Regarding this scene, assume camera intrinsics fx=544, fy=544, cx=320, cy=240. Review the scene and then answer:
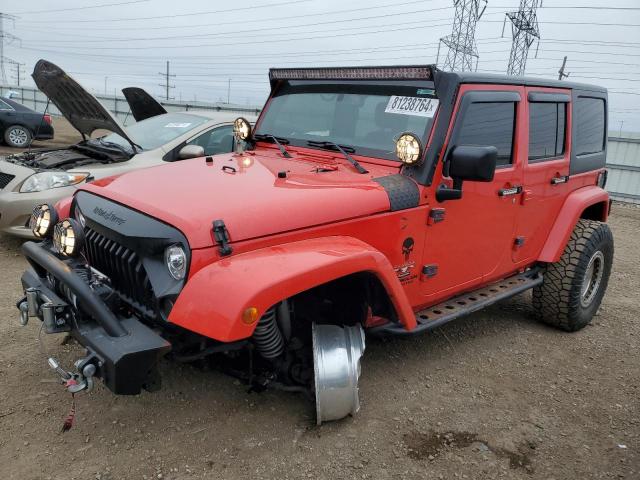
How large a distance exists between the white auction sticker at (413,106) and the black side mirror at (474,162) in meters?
0.36

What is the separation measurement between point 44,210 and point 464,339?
3238mm

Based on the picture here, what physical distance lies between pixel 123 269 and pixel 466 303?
7.59 feet

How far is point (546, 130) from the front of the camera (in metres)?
4.25

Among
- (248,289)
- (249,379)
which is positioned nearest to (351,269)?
(248,289)

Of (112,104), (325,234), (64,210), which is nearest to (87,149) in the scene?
(64,210)

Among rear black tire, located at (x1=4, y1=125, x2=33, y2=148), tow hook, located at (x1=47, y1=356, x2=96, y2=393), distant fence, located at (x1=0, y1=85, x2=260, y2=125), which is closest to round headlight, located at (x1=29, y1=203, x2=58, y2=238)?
tow hook, located at (x1=47, y1=356, x2=96, y2=393)

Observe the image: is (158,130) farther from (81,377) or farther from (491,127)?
(81,377)

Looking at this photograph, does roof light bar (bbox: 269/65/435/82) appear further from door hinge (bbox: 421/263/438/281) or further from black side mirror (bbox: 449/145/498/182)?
door hinge (bbox: 421/263/438/281)

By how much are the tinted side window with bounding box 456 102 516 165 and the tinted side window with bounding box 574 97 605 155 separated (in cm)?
109

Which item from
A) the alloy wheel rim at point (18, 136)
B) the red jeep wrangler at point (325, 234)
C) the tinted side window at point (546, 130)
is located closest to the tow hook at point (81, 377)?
the red jeep wrangler at point (325, 234)

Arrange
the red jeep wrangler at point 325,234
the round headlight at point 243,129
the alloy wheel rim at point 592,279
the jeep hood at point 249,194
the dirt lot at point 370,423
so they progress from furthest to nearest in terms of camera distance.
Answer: the alloy wheel rim at point 592,279, the round headlight at point 243,129, the dirt lot at point 370,423, the jeep hood at point 249,194, the red jeep wrangler at point 325,234

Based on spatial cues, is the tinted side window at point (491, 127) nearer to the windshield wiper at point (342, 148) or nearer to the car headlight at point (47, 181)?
the windshield wiper at point (342, 148)

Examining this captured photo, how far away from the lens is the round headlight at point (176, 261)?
2.44 meters

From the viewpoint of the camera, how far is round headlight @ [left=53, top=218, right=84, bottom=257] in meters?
2.83
